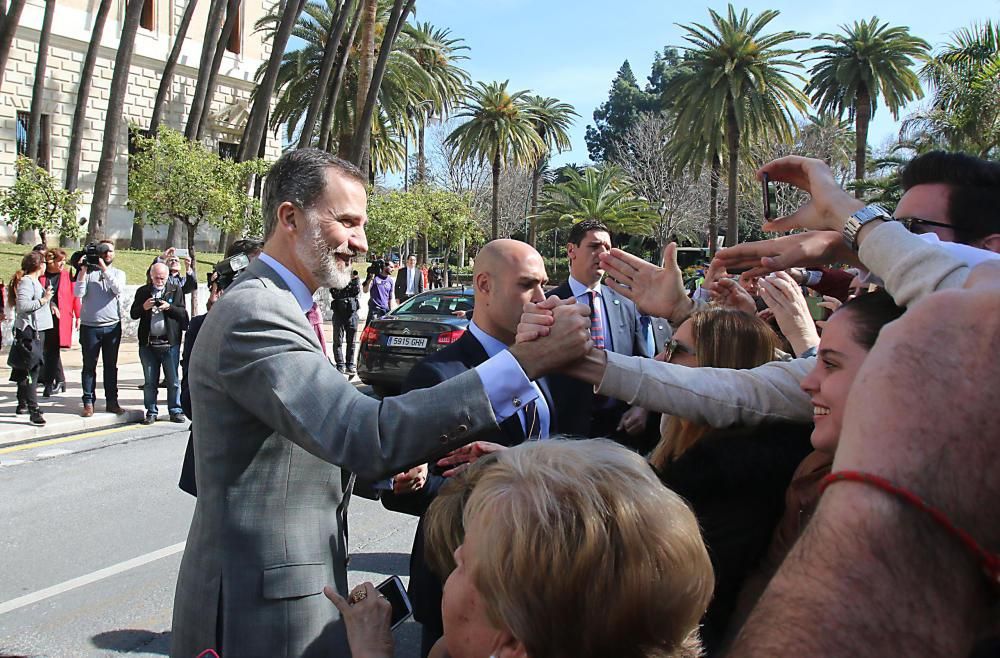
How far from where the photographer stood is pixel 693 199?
45.4 m

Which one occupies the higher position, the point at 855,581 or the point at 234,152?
the point at 234,152

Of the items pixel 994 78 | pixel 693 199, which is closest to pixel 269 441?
pixel 994 78

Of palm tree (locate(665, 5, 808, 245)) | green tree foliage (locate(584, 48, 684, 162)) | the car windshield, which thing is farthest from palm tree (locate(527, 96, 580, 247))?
the car windshield

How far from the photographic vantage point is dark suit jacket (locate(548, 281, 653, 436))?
136 inches

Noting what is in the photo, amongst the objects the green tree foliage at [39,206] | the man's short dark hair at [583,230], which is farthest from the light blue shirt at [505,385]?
the green tree foliage at [39,206]

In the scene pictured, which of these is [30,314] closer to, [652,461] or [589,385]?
[589,385]

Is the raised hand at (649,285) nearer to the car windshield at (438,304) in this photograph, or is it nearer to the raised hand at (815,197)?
the raised hand at (815,197)

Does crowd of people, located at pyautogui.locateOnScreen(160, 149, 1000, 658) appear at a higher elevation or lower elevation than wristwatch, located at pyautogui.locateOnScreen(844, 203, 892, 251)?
lower

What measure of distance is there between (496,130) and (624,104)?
41582 millimetres

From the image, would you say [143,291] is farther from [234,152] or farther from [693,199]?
[693,199]

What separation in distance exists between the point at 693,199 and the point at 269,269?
4536 centimetres

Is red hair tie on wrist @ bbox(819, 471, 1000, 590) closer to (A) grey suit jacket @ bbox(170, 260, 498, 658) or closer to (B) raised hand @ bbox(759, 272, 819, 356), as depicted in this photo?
(A) grey suit jacket @ bbox(170, 260, 498, 658)

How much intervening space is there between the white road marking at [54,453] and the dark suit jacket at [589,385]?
5.46 m

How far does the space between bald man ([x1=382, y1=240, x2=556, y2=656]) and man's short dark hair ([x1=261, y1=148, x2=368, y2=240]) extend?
2.96ft
